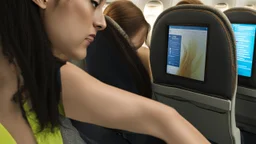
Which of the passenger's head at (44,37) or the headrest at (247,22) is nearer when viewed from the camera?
the passenger's head at (44,37)

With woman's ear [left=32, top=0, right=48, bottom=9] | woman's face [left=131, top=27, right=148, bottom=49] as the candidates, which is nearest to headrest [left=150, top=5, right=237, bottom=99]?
woman's face [left=131, top=27, right=148, bottom=49]

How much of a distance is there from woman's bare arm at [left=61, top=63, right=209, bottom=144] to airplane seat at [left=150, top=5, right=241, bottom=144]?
0.56 m

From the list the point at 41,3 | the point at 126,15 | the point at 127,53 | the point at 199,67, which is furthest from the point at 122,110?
the point at 126,15

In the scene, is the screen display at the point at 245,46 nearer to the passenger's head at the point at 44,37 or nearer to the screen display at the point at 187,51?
the screen display at the point at 187,51

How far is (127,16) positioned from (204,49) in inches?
25.9

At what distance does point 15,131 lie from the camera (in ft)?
2.36

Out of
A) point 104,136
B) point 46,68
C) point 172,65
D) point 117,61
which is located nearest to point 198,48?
point 172,65

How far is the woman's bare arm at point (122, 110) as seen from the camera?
73cm

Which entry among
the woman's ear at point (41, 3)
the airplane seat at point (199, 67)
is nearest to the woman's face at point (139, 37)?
the airplane seat at point (199, 67)

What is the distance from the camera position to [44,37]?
0.67 metres

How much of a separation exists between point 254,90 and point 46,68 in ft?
4.18

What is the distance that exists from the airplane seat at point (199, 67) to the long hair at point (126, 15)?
13.6 inches

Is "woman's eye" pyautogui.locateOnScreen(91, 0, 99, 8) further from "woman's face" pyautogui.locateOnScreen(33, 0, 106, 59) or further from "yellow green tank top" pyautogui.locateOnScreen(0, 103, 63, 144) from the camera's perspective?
"yellow green tank top" pyautogui.locateOnScreen(0, 103, 63, 144)

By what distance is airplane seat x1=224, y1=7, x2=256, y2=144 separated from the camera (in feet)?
5.53
